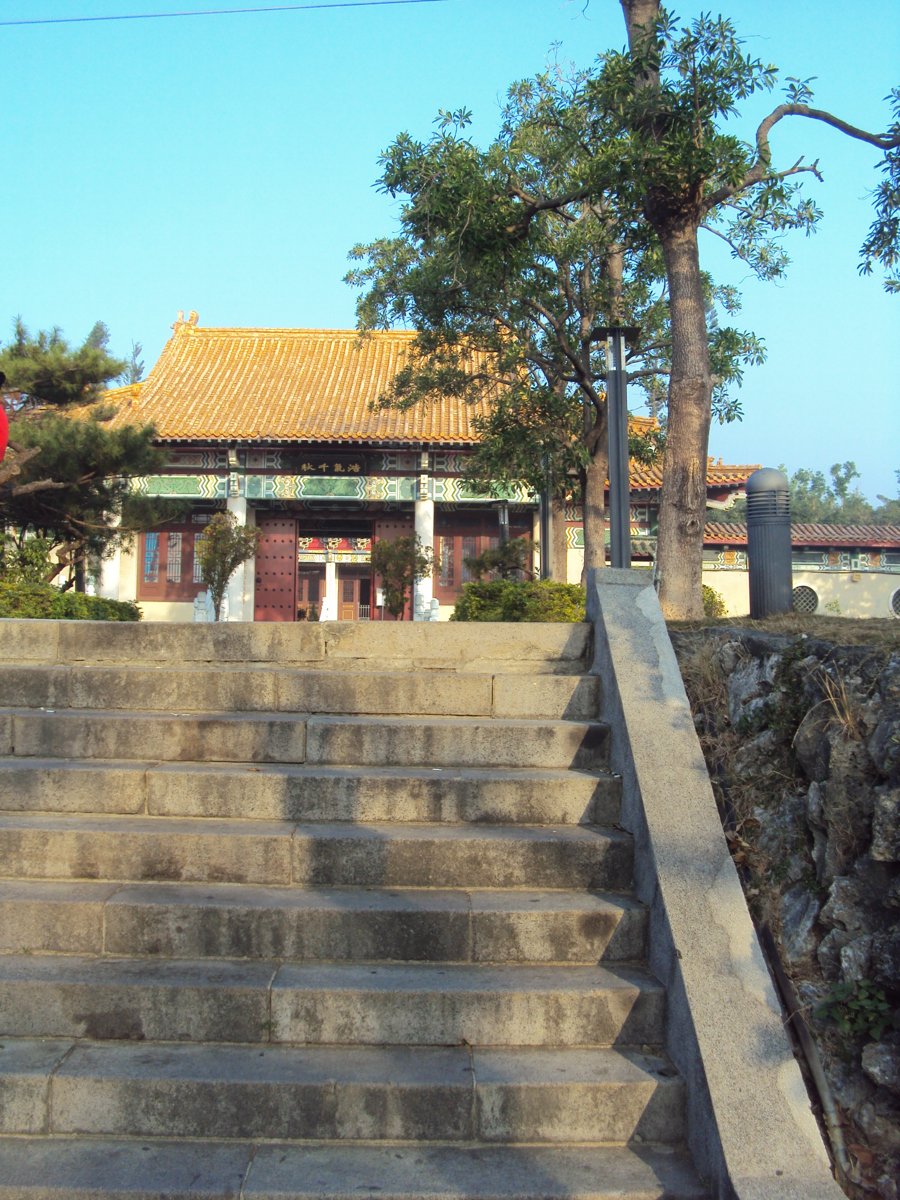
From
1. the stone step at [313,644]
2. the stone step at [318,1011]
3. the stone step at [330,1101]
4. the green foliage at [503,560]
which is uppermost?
the green foliage at [503,560]

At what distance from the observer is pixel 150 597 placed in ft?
63.2

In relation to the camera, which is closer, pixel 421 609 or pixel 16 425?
pixel 16 425

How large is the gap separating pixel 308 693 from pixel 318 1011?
1611 mm

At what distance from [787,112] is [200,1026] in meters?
6.25

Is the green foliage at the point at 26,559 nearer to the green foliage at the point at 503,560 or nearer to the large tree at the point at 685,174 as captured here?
the green foliage at the point at 503,560

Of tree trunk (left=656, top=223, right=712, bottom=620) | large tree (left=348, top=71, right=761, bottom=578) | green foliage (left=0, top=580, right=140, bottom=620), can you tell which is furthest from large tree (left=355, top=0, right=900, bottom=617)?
green foliage (left=0, top=580, right=140, bottom=620)

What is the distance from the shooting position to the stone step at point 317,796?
354cm

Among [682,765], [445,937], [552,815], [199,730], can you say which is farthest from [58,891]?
[682,765]

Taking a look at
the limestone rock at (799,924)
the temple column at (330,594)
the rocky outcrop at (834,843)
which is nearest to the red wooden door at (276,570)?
the temple column at (330,594)

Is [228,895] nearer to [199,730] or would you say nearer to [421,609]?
[199,730]

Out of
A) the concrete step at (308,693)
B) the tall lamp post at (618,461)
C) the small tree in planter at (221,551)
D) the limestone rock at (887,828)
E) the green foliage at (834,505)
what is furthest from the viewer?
the green foliage at (834,505)

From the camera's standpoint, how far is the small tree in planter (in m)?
15.2

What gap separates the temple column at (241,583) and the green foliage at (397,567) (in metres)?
3.26

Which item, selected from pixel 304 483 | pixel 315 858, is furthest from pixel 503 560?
pixel 315 858
